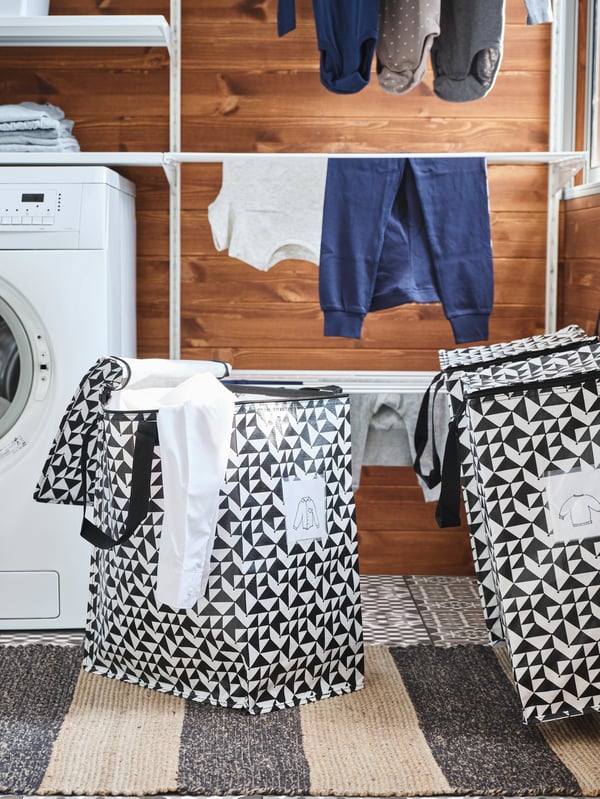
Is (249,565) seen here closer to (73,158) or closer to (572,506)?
(572,506)

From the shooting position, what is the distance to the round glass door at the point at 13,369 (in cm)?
221

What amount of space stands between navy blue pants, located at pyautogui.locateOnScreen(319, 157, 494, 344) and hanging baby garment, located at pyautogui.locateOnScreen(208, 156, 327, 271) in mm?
43

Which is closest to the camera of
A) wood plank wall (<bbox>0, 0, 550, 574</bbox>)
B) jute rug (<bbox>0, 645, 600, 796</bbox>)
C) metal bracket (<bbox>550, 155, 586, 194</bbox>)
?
jute rug (<bbox>0, 645, 600, 796</bbox>)

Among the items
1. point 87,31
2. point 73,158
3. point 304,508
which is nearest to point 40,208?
point 73,158

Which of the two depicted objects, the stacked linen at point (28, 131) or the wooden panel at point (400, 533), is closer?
the stacked linen at point (28, 131)

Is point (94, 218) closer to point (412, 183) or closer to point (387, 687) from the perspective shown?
point (412, 183)

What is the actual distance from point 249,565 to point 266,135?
140 cm

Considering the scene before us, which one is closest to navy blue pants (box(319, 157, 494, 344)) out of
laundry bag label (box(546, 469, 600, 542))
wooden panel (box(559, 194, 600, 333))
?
wooden panel (box(559, 194, 600, 333))

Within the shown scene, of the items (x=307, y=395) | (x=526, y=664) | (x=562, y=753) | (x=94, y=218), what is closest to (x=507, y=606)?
(x=526, y=664)

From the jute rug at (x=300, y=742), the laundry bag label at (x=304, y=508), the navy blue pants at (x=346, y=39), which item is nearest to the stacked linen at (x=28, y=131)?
the navy blue pants at (x=346, y=39)

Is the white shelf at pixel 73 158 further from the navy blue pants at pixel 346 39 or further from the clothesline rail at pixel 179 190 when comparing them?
the navy blue pants at pixel 346 39

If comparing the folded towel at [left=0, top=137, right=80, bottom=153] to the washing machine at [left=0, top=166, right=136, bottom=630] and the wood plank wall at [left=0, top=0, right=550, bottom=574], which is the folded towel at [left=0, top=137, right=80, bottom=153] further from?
the wood plank wall at [left=0, top=0, right=550, bottom=574]

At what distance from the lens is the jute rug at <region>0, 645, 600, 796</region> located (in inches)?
58.9

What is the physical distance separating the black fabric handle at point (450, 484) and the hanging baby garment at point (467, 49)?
947 mm
